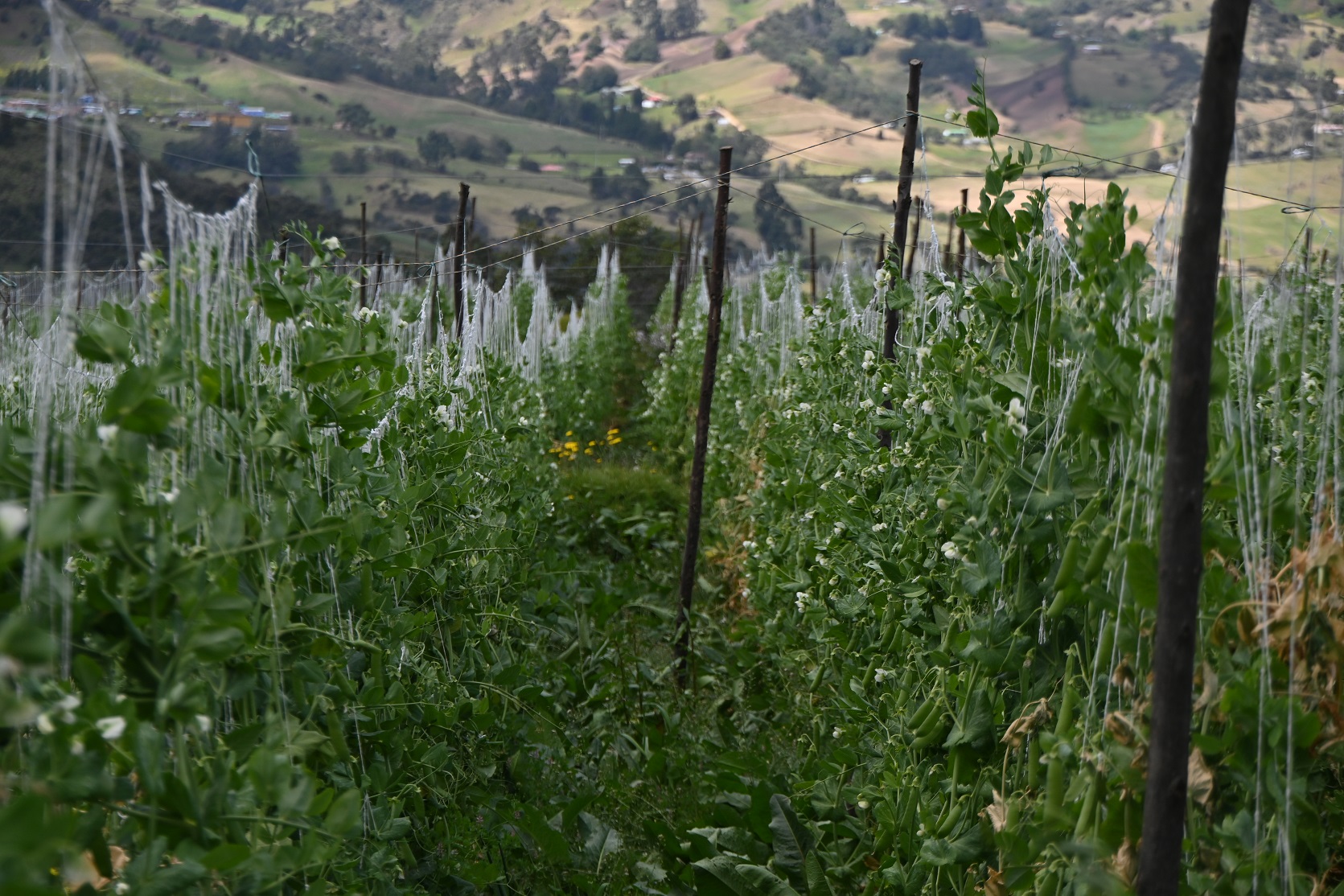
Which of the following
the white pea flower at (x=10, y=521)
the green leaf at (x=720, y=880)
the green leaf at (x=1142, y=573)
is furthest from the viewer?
the green leaf at (x=720, y=880)

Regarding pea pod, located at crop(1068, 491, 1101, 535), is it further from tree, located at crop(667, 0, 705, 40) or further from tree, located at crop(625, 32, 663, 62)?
tree, located at crop(667, 0, 705, 40)

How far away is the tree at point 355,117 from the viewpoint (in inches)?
2557

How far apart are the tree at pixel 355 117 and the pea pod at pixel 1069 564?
67.6m

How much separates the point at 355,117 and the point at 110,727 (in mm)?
70117

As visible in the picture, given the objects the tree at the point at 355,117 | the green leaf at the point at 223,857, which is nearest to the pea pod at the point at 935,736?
the green leaf at the point at 223,857

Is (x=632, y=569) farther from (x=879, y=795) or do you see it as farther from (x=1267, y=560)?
(x=1267, y=560)

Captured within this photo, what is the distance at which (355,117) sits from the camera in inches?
2606

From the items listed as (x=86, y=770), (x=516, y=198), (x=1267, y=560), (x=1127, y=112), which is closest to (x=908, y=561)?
(x=1267, y=560)

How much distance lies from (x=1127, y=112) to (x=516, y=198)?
42993mm

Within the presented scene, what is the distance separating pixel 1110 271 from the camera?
2.18m

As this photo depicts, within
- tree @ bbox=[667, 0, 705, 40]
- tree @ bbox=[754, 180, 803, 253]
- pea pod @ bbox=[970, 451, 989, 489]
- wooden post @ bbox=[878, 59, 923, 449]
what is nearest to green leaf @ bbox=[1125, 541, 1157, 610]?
pea pod @ bbox=[970, 451, 989, 489]

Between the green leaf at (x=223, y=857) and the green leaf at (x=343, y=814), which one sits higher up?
the green leaf at (x=223, y=857)

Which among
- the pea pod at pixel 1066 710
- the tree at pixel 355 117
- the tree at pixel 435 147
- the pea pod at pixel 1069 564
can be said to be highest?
the tree at pixel 355 117

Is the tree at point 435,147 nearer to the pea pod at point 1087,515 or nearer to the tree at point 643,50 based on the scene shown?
the tree at point 643,50
